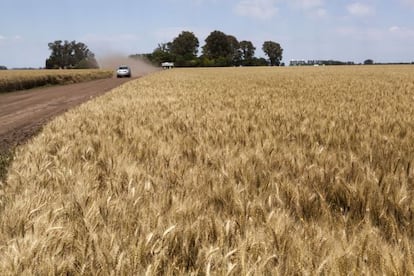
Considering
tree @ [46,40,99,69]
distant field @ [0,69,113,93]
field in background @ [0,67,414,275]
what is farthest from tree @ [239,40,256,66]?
field in background @ [0,67,414,275]

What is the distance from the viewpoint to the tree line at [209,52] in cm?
12081

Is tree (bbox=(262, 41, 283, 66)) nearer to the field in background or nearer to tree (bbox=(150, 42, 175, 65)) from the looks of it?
tree (bbox=(150, 42, 175, 65))

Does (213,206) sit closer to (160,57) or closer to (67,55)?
(160,57)

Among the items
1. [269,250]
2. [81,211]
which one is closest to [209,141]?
[81,211]

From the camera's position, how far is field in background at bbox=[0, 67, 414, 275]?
4.80 feet

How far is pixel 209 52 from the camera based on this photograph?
446 ft

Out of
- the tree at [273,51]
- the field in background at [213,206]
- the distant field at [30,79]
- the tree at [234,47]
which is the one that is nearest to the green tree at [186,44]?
the tree at [234,47]

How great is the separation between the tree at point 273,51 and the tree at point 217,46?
28.8 metres

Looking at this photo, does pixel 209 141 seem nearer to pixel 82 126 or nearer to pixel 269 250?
pixel 82 126

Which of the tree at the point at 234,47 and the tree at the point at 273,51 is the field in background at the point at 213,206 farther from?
the tree at the point at 273,51

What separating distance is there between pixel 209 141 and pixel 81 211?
204 cm

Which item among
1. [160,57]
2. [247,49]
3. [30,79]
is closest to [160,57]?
[160,57]

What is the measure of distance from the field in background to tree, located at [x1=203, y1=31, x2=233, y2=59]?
133498 millimetres

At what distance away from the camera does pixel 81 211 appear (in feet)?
6.63
